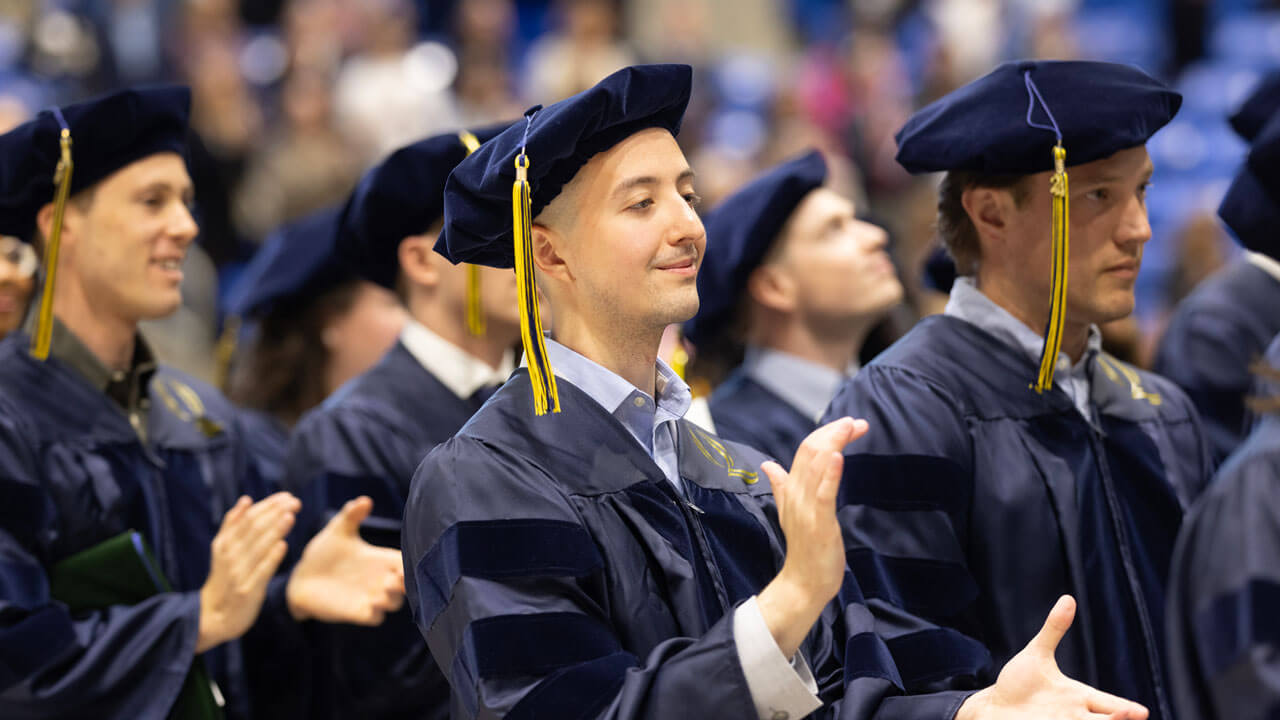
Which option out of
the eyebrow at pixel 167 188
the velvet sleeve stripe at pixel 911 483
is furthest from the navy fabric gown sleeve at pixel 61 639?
the velvet sleeve stripe at pixel 911 483

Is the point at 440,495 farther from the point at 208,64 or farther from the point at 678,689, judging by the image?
the point at 208,64

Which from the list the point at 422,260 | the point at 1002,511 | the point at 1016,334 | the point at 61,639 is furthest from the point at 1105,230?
the point at 61,639

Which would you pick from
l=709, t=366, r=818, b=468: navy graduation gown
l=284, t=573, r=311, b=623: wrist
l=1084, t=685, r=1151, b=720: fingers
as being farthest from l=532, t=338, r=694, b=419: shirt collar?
l=709, t=366, r=818, b=468: navy graduation gown

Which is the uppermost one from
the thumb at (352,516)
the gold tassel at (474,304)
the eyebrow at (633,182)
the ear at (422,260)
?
the eyebrow at (633,182)

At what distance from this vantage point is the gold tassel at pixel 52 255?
3697mm

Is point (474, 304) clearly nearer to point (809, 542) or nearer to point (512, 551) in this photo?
point (512, 551)

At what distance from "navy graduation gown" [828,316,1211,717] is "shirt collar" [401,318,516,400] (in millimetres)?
1241

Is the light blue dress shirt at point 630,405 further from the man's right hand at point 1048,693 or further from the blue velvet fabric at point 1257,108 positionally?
the blue velvet fabric at point 1257,108

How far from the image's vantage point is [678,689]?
7.43 ft

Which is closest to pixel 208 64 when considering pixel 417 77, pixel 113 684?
pixel 417 77

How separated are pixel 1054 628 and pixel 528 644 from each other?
85 centimetres

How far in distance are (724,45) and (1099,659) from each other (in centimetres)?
1181

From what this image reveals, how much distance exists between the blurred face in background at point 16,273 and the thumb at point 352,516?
1124 mm

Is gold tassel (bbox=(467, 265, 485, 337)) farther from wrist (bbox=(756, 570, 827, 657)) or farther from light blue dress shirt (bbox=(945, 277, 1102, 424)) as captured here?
wrist (bbox=(756, 570, 827, 657))
